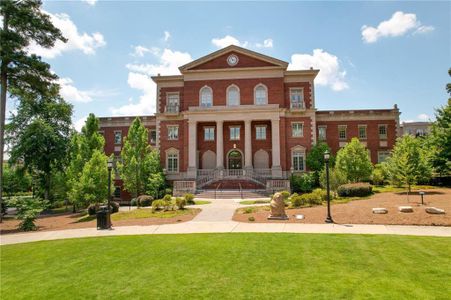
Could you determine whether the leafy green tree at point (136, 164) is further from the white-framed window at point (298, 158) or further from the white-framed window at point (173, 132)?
the white-framed window at point (298, 158)

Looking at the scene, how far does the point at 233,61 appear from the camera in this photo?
38844mm

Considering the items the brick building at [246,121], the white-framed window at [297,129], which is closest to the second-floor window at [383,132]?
the brick building at [246,121]

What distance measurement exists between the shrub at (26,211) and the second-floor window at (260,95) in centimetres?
2736

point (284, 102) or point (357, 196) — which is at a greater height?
point (284, 102)

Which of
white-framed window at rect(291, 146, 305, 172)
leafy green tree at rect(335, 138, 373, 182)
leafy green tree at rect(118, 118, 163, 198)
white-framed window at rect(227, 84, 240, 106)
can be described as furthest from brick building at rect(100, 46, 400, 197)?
leafy green tree at rect(335, 138, 373, 182)

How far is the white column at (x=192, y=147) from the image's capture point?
1463 inches

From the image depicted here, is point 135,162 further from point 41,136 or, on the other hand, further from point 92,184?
point 41,136

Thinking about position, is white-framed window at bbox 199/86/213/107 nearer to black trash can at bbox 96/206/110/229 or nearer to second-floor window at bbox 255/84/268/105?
second-floor window at bbox 255/84/268/105

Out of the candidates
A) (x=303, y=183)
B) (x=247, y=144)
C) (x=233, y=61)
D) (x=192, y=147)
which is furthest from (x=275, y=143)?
(x=233, y=61)

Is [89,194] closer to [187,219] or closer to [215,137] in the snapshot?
[187,219]

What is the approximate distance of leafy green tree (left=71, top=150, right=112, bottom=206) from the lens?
22.2 meters

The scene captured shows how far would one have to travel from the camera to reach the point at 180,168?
129 ft

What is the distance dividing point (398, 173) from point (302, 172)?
47.8 feet

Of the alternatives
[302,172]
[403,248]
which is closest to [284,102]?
[302,172]
